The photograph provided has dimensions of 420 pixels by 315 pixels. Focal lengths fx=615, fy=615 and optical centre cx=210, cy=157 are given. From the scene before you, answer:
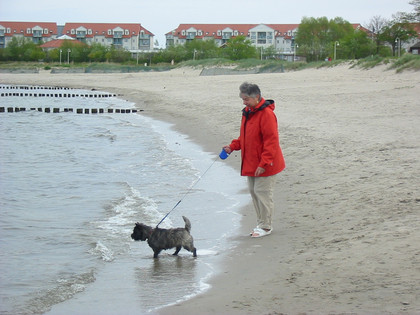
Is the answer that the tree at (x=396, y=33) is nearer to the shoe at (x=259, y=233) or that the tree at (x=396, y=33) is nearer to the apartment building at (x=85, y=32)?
the shoe at (x=259, y=233)

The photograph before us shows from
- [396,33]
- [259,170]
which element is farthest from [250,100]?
[396,33]

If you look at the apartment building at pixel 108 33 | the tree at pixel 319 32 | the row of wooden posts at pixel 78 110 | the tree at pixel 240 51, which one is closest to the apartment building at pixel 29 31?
the apartment building at pixel 108 33

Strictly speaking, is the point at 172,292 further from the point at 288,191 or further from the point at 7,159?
the point at 7,159

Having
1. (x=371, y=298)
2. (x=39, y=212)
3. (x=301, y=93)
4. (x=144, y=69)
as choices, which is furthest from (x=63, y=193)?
(x=144, y=69)

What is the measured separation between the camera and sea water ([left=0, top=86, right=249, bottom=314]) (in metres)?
5.74

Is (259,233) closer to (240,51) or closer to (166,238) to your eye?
(166,238)

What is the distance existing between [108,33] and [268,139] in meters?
146

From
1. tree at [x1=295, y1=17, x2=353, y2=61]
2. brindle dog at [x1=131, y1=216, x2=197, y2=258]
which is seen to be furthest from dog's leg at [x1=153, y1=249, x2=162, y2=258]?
tree at [x1=295, y1=17, x2=353, y2=61]

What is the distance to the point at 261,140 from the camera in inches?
275

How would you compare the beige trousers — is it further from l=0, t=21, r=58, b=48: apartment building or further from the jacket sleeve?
l=0, t=21, r=58, b=48: apartment building

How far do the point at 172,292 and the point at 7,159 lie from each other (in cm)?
1090

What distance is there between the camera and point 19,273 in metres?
6.52

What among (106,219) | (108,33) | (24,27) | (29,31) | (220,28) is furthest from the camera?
(24,27)

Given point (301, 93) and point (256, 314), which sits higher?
point (301, 93)
